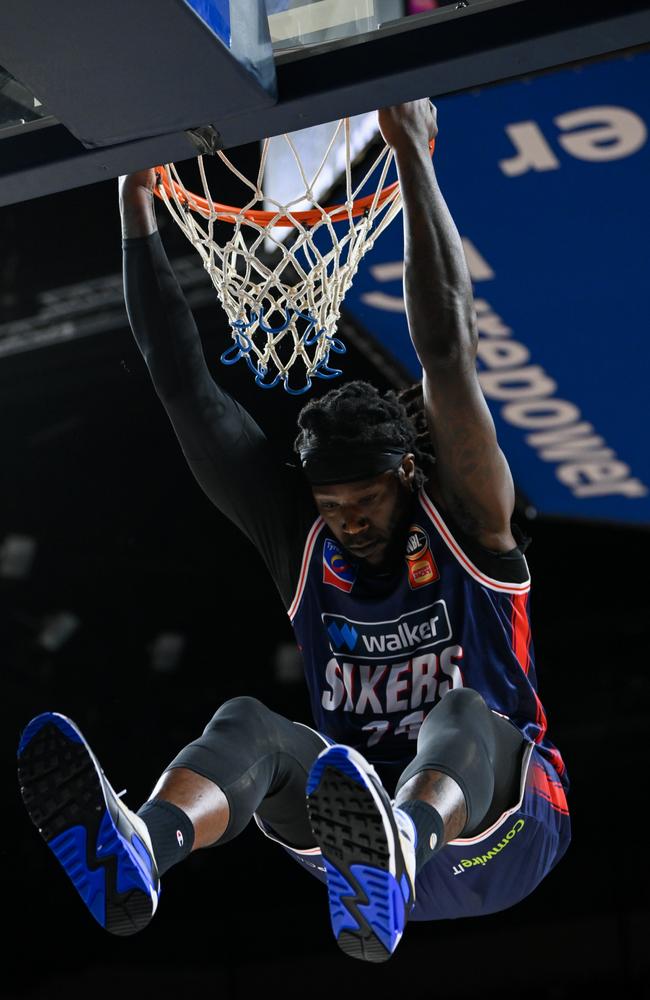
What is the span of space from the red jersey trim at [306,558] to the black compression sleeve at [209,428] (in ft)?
0.07

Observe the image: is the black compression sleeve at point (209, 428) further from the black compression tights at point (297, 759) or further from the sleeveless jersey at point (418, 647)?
the black compression tights at point (297, 759)

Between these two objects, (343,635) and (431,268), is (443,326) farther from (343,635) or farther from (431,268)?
(343,635)

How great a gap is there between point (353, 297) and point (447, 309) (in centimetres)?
210

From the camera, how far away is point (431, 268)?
275 cm

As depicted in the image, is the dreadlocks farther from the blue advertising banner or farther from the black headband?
the blue advertising banner

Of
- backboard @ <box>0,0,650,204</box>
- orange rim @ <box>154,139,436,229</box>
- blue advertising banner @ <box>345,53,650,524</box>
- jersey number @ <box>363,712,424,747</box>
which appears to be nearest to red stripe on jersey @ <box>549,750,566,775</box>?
jersey number @ <box>363,712,424,747</box>

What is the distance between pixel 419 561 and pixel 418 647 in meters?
0.21

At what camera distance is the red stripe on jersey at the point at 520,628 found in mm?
3043

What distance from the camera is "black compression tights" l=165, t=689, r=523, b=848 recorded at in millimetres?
2561

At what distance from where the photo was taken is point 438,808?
2461mm

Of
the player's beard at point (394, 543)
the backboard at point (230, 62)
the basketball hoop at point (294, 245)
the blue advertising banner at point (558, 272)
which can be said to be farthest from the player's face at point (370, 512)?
the blue advertising banner at point (558, 272)

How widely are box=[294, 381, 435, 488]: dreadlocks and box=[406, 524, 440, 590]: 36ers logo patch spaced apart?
0.15 m

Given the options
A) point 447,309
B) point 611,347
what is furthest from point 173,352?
point 611,347

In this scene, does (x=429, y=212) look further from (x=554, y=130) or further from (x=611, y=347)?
(x=611, y=347)
